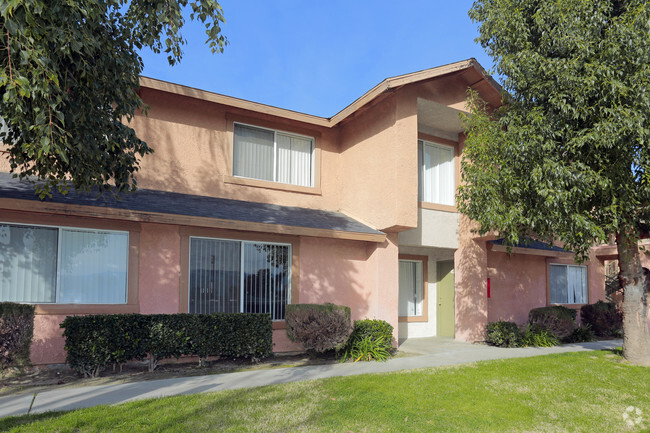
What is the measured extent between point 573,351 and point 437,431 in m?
8.51

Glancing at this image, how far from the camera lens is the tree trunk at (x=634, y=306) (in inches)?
426

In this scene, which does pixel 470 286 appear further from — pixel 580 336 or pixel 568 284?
pixel 568 284

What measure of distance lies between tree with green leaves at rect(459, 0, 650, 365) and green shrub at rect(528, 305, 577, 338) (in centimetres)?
368

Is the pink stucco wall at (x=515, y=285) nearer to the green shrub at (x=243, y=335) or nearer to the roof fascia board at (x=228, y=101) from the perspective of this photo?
the roof fascia board at (x=228, y=101)

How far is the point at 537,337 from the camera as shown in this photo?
1420cm

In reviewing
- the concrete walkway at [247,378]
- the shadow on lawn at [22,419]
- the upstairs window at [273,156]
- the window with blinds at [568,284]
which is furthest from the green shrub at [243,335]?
the window with blinds at [568,284]

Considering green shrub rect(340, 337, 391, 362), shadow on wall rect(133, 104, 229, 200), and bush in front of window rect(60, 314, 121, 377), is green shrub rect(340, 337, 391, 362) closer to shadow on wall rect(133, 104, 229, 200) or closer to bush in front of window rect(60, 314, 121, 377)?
bush in front of window rect(60, 314, 121, 377)

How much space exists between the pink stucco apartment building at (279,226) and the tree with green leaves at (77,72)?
256cm

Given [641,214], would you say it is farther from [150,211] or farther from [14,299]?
[14,299]

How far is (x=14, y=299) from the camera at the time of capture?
30.3 feet

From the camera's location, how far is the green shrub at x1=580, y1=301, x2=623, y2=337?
55.6ft

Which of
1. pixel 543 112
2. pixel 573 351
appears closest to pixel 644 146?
pixel 543 112

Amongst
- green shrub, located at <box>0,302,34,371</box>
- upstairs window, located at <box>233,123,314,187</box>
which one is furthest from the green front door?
green shrub, located at <box>0,302,34,371</box>

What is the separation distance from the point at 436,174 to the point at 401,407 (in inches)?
372
